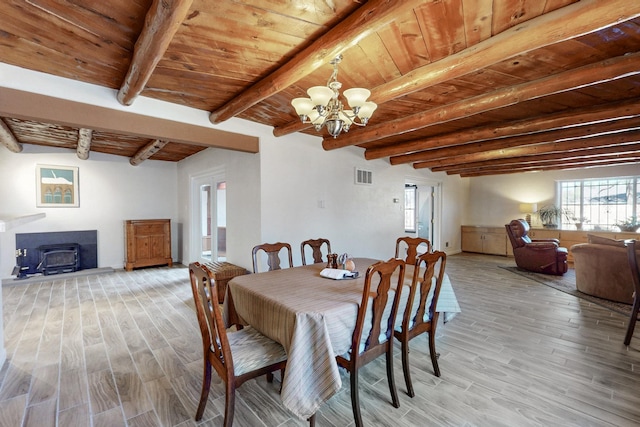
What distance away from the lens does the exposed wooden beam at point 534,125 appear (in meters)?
2.94

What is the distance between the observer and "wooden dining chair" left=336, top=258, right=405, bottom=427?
65.4 inches

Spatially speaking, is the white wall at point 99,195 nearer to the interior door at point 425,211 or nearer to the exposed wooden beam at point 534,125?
the exposed wooden beam at point 534,125

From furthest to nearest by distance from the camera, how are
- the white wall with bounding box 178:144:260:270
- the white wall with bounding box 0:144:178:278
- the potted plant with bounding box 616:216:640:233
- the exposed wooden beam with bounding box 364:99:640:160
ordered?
1. the potted plant with bounding box 616:216:640:233
2. the white wall with bounding box 0:144:178:278
3. the white wall with bounding box 178:144:260:270
4. the exposed wooden beam with bounding box 364:99:640:160

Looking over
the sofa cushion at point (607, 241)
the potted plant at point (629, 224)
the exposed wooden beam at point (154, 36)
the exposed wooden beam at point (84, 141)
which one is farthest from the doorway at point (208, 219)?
the potted plant at point (629, 224)

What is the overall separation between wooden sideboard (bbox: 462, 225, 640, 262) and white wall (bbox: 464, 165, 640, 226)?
0.56m

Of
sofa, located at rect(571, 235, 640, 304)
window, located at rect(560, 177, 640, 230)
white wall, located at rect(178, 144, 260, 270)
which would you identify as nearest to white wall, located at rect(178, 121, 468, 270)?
white wall, located at rect(178, 144, 260, 270)

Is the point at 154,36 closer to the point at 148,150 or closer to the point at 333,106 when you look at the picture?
the point at 333,106

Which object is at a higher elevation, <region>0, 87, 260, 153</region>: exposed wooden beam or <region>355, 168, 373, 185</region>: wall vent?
<region>0, 87, 260, 153</region>: exposed wooden beam

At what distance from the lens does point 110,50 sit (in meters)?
2.15

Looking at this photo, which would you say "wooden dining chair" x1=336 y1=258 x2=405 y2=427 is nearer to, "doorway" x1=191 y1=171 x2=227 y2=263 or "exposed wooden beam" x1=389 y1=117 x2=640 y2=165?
"exposed wooden beam" x1=389 y1=117 x2=640 y2=165

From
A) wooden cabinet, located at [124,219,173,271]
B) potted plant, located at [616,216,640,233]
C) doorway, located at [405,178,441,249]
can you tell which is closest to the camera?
wooden cabinet, located at [124,219,173,271]

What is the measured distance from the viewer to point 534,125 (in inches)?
135

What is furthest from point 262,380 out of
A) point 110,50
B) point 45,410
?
point 110,50

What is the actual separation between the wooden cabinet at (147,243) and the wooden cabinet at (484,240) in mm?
8034
